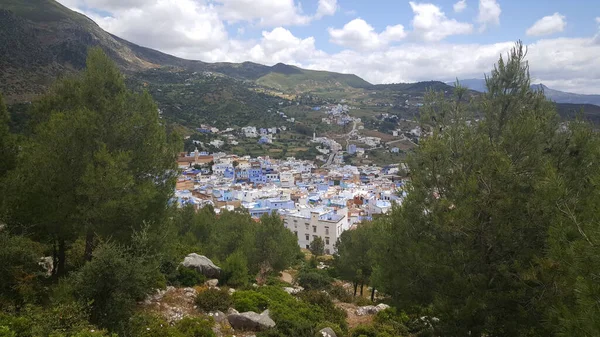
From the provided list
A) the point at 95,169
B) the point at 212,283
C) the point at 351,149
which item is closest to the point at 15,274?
the point at 95,169

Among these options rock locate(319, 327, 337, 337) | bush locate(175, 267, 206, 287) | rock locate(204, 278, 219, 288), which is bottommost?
rock locate(204, 278, 219, 288)

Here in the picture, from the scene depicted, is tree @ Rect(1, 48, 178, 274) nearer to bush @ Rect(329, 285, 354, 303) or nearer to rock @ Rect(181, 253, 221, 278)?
rock @ Rect(181, 253, 221, 278)

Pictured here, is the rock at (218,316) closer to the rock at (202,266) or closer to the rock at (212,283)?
the rock at (212,283)

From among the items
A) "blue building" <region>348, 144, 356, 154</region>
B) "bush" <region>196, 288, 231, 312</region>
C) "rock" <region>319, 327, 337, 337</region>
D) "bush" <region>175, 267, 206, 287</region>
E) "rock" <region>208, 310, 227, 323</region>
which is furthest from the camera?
"blue building" <region>348, 144, 356, 154</region>

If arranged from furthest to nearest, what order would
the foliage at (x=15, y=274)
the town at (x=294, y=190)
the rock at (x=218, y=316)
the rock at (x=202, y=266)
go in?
the town at (x=294, y=190) < the rock at (x=202, y=266) < the rock at (x=218, y=316) < the foliage at (x=15, y=274)

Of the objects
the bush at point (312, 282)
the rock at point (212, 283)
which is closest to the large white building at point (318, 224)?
the bush at point (312, 282)

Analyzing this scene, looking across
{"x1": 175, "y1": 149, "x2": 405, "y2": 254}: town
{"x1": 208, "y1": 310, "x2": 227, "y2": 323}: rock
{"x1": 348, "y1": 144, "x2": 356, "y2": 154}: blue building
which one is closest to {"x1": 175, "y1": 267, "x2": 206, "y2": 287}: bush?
{"x1": 208, "y1": 310, "x2": 227, "y2": 323}: rock

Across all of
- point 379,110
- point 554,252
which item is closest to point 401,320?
point 554,252
